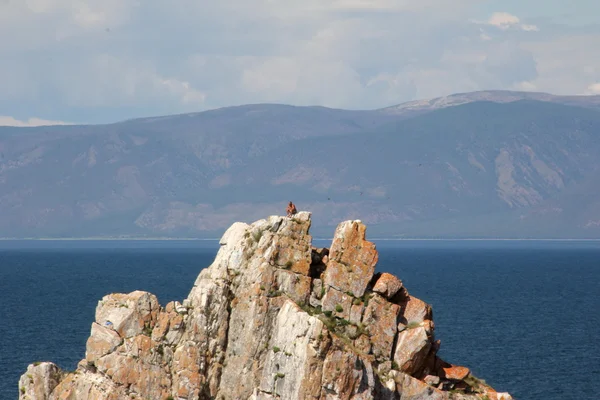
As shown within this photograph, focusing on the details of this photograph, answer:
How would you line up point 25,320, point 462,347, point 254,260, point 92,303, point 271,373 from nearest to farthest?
point 271,373 → point 254,260 → point 462,347 → point 25,320 → point 92,303

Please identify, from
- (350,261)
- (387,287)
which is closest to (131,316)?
(350,261)

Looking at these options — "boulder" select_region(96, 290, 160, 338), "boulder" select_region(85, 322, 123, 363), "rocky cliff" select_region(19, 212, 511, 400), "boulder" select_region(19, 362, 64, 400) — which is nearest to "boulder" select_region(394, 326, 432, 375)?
"rocky cliff" select_region(19, 212, 511, 400)

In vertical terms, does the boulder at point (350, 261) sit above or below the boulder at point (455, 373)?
above

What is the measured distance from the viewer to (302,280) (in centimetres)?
6128

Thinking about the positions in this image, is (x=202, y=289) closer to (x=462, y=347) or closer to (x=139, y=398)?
(x=139, y=398)

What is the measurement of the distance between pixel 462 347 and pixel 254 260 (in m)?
61.3

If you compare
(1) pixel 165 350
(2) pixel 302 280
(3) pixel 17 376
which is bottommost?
(3) pixel 17 376

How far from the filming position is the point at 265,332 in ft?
197

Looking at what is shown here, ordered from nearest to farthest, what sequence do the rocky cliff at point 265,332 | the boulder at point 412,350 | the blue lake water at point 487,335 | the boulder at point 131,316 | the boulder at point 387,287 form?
the rocky cliff at point 265,332 → the boulder at point 412,350 → the boulder at point 387,287 → the boulder at point 131,316 → the blue lake water at point 487,335

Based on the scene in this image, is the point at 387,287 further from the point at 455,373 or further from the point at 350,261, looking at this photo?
the point at 455,373

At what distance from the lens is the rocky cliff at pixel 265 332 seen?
5928 cm

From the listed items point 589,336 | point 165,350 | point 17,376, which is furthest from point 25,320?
point 165,350

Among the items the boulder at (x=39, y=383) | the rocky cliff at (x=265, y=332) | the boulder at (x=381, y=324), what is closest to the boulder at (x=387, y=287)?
the rocky cliff at (x=265, y=332)

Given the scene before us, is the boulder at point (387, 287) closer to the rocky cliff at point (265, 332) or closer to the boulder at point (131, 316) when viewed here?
the rocky cliff at point (265, 332)
